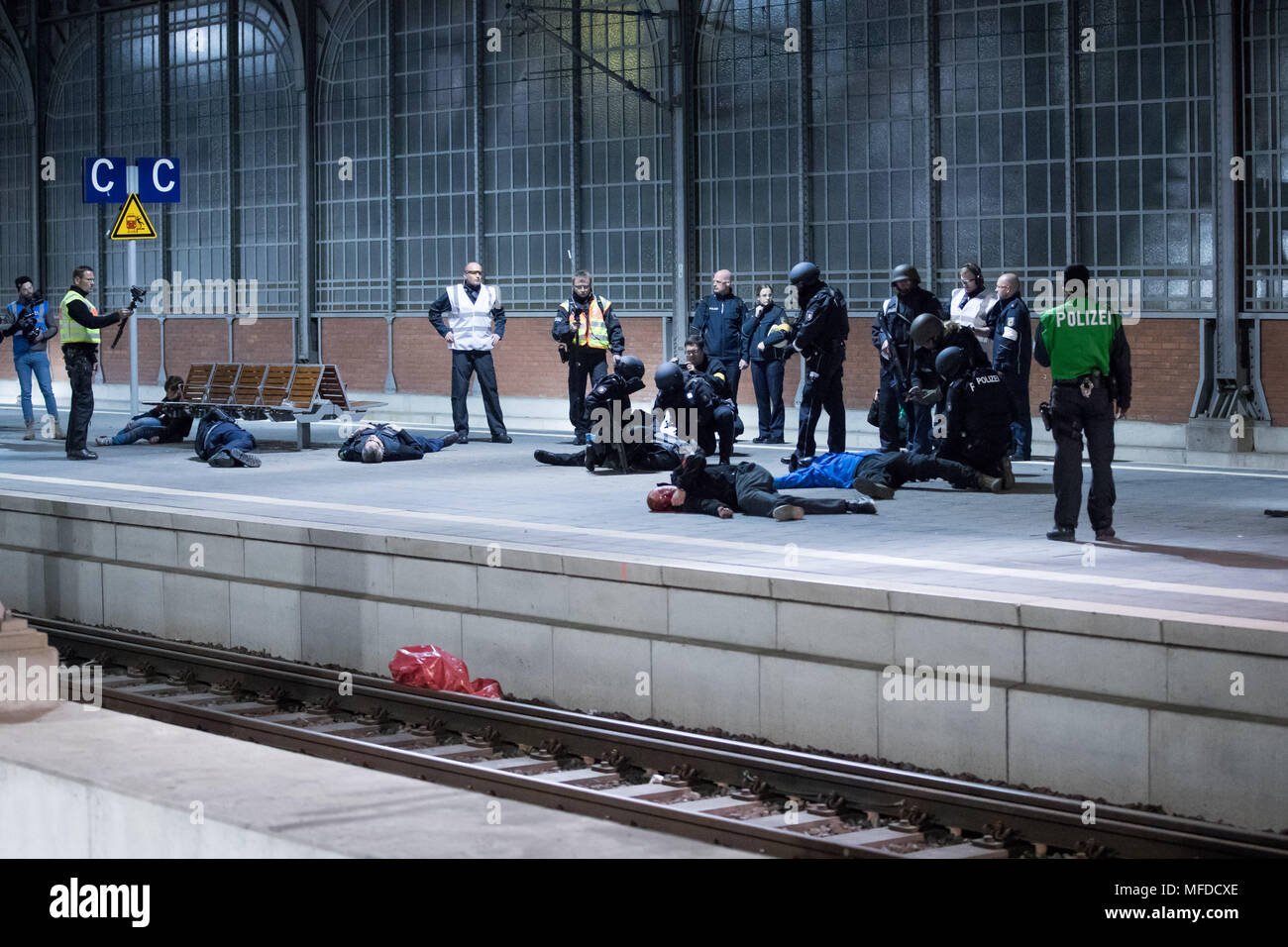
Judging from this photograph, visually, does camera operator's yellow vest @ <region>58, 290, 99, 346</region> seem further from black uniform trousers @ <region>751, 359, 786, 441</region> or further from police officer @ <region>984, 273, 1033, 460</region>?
police officer @ <region>984, 273, 1033, 460</region>

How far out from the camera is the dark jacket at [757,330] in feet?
66.7

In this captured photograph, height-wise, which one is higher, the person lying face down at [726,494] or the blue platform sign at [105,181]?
the blue platform sign at [105,181]

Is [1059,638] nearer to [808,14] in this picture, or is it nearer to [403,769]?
[403,769]

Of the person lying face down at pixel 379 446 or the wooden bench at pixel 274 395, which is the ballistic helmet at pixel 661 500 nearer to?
the person lying face down at pixel 379 446

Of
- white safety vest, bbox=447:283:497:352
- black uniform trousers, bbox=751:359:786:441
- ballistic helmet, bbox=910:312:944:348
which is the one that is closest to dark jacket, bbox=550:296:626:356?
white safety vest, bbox=447:283:497:352

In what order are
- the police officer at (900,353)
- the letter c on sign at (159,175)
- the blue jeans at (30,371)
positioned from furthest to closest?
the blue jeans at (30,371) → the letter c on sign at (159,175) → the police officer at (900,353)

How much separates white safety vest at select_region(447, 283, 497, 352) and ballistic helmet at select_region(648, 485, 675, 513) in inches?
281

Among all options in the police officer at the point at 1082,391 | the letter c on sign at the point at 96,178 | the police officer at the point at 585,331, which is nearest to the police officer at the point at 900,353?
the police officer at the point at 585,331

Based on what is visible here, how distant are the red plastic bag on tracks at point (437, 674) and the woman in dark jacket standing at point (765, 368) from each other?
933 centimetres

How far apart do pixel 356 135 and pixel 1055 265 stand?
12.2m

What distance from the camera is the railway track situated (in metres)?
7.66

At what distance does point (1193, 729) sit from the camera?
8.08 metres

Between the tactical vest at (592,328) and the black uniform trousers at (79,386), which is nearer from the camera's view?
the black uniform trousers at (79,386)
